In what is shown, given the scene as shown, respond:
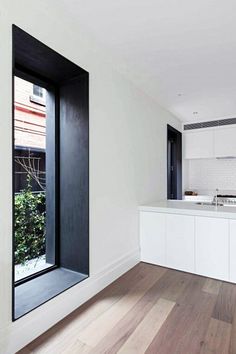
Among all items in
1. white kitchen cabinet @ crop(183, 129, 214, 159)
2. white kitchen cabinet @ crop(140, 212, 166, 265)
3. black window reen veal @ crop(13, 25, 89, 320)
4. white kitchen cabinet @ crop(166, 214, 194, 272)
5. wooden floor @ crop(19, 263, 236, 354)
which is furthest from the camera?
white kitchen cabinet @ crop(183, 129, 214, 159)

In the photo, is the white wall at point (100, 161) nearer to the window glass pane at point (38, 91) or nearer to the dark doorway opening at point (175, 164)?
the window glass pane at point (38, 91)

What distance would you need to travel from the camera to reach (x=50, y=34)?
1.64 m

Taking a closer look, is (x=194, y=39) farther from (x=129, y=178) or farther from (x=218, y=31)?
(x=129, y=178)

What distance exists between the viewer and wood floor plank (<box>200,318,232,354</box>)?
4.63ft

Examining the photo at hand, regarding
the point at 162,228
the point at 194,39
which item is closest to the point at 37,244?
the point at 162,228

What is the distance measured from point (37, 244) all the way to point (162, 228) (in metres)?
1.46

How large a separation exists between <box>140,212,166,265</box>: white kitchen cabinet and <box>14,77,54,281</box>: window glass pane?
1.21 m

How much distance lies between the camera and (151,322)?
1689 mm

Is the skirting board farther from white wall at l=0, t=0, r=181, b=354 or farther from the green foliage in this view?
the green foliage

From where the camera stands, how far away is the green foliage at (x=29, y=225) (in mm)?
1880

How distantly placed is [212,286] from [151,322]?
0.89 meters

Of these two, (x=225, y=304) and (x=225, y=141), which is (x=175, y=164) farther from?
(x=225, y=304)

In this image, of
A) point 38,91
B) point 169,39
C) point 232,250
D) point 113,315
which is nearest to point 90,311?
point 113,315

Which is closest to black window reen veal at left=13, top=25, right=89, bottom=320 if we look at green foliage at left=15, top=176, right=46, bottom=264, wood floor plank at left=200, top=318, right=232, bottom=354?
green foliage at left=15, top=176, right=46, bottom=264
